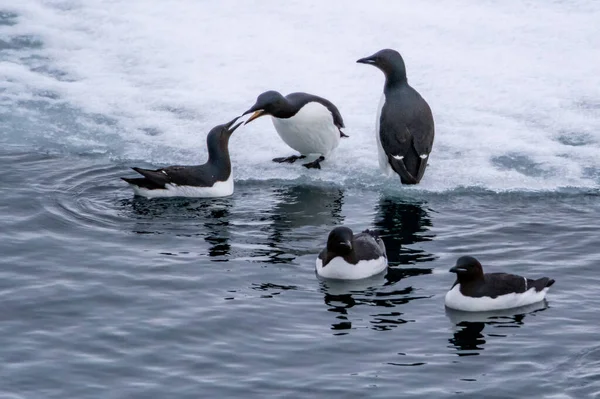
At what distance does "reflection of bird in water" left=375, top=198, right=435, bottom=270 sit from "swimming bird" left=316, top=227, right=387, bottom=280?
1.22 feet

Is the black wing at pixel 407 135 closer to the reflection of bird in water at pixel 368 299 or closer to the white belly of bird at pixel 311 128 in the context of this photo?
the white belly of bird at pixel 311 128

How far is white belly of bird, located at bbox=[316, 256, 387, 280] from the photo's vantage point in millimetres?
11305

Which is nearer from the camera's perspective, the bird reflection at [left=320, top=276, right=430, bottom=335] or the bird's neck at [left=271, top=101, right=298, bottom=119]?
the bird reflection at [left=320, top=276, right=430, bottom=335]

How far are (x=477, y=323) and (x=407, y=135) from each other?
156 inches

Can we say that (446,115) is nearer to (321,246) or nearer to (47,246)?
(321,246)

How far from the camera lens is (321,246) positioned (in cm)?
1232

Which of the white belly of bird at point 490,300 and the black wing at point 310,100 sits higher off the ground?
the black wing at point 310,100

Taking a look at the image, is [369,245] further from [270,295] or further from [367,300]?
[270,295]

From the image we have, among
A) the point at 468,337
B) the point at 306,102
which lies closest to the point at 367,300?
the point at 468,337

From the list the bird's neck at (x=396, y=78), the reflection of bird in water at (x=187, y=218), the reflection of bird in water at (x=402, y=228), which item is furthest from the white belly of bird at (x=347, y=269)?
the bird's neck at (x=396, y=78)

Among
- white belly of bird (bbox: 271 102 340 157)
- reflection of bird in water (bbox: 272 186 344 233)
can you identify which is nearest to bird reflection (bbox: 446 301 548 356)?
reflection of bird in water (bbox: 272 186 344 233)

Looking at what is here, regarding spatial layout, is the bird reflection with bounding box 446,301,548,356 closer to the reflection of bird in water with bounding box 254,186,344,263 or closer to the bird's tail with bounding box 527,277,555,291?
the bird's tail with bounding box 527,277,555,291

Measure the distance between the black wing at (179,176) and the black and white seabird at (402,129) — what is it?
208 cm

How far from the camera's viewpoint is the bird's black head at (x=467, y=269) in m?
10.7
